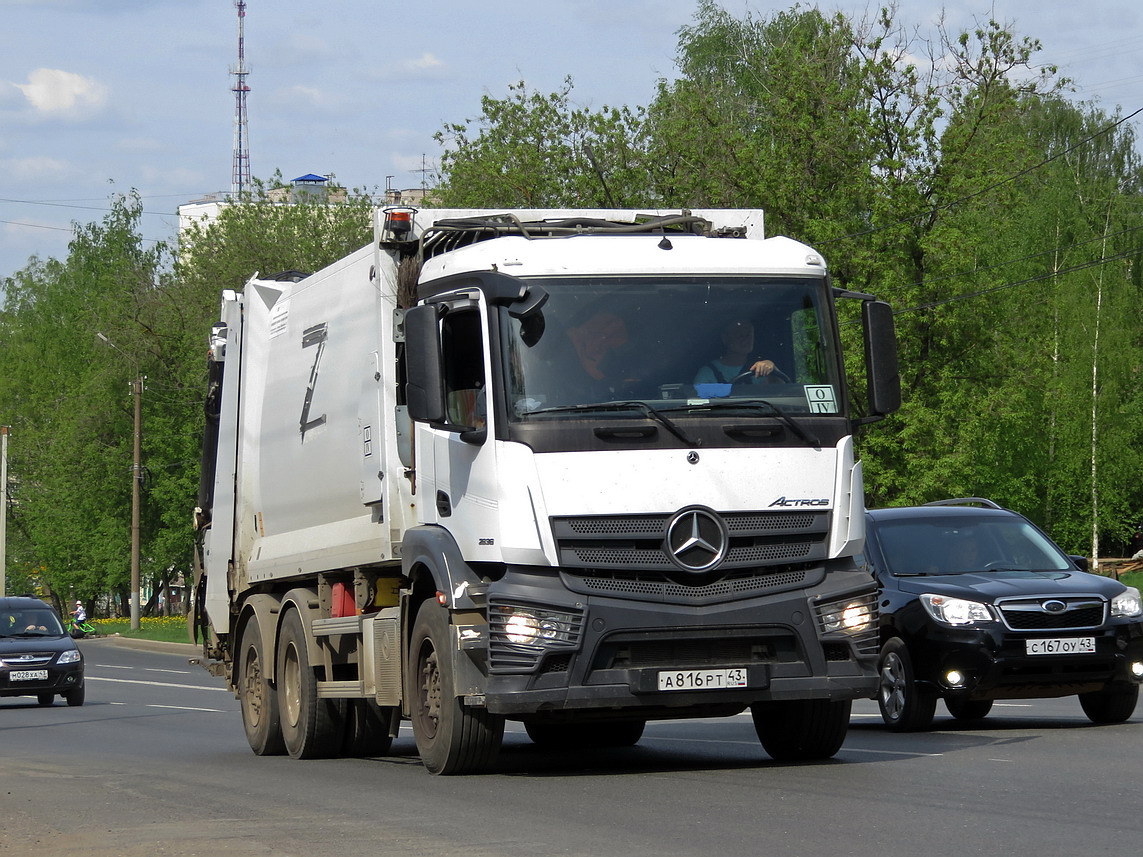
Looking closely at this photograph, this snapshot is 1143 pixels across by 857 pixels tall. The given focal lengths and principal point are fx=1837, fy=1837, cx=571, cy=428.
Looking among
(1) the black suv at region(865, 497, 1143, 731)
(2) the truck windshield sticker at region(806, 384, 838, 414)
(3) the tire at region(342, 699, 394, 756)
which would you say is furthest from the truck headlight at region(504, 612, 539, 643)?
(1) the black suv at region(865, 497, 1143, 731)

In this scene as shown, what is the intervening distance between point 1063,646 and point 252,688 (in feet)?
21.1

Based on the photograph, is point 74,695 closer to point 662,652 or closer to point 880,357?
point 662,652

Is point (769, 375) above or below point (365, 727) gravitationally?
above

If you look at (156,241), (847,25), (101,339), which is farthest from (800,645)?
(156,241)

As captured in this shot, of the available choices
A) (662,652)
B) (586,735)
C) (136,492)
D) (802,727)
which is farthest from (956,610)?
(136,492)

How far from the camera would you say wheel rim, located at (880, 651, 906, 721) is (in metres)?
13.7

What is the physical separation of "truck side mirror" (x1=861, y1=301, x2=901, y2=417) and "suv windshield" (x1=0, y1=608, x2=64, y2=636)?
64.7ft

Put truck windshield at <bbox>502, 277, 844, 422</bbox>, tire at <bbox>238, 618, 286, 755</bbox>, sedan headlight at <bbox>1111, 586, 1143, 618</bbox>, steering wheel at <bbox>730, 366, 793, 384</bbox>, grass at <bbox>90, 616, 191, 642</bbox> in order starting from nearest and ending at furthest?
truck windshield at <bbox>502, 277, 844, 422</bbox>, steering wheel at <bbox>730, 366, 793, 384</bbox>, sedan headlight at <bbox>1111, 586, 1143, 618</bbox>, tire at <bbox>238, 618, 286, 755</bbox>, grass at <bbox>90, 616, 191, 642</bbox>

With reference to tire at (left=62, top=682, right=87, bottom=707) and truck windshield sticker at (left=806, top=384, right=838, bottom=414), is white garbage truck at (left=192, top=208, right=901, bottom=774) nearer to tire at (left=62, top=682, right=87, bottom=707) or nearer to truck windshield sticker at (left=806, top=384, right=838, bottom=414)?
truck windshield sticker at (left=806, top=384, right=838, bottom=414)

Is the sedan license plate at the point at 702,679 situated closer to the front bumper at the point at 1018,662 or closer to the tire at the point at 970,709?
the front bumper at the point at 1018,662

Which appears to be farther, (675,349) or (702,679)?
(675,349)

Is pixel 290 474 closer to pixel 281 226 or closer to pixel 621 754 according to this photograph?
pixel 621 754

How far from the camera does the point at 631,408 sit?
33.3 ft

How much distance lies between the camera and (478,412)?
10.2 metres
